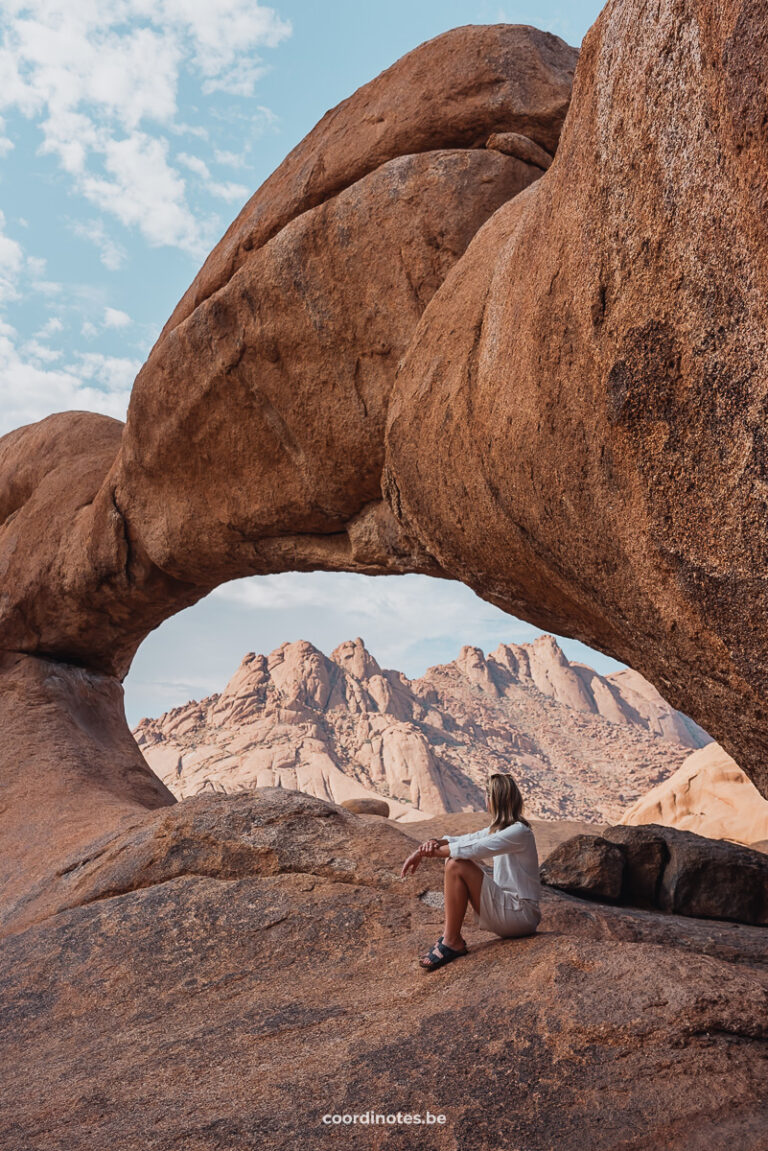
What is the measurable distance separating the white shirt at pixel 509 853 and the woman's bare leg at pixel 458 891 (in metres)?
0.05

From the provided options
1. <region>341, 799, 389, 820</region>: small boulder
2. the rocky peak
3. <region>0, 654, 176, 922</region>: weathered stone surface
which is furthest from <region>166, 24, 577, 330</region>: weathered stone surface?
the rocky peak

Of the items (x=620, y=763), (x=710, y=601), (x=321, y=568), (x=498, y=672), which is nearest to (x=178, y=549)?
(x=321, y=568)

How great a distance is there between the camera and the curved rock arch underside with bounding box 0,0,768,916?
2.89 m

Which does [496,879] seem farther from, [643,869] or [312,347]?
[312,347]

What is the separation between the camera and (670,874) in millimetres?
6715

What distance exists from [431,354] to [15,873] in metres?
6.13

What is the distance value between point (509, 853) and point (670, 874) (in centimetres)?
316

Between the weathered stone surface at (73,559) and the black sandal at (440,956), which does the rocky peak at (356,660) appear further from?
the black sandal at (440,956)

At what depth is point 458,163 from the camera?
6.54 metres

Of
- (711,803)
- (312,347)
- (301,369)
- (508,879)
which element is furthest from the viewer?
(711,803)

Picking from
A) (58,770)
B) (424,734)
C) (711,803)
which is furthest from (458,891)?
(424,734)

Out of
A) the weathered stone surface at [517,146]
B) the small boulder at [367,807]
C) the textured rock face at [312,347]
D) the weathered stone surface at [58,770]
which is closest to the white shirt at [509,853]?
the textured rock face at [312,347]

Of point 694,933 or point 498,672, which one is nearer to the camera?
point 694,933

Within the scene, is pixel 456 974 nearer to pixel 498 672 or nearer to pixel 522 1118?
pixel 522 1118
